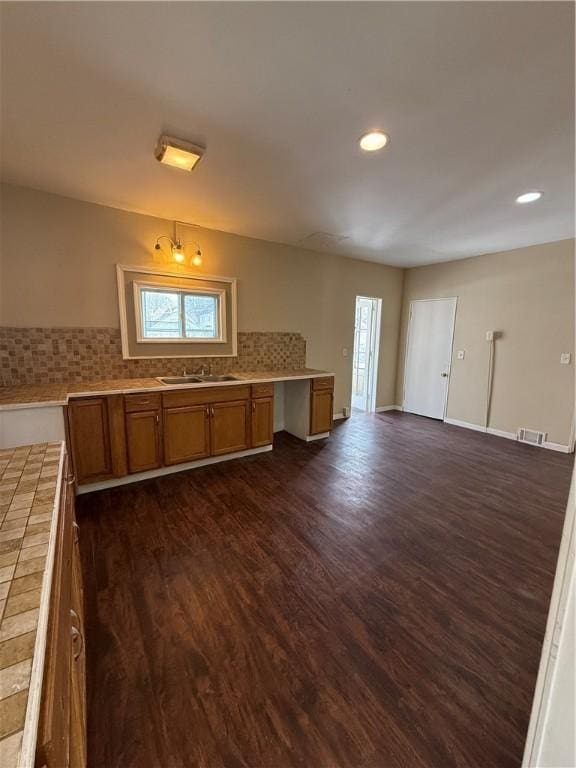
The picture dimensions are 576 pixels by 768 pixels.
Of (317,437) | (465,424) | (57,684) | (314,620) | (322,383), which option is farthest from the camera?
(465,424)

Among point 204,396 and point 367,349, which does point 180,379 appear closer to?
point 204,396

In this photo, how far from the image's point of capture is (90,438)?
8.67ft

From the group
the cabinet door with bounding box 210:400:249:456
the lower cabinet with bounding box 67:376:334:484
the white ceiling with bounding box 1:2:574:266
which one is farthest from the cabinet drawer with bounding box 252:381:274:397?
the white ceiling with bounding box 1:2:574:266

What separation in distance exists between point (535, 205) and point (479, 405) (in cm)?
276

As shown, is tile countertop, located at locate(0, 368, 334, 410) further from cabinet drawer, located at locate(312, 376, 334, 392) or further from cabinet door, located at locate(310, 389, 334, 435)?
cabinet door, located at locate(310, 389, 334, 435)

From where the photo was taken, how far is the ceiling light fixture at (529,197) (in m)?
2.59

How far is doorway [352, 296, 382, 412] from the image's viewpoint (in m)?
5.59

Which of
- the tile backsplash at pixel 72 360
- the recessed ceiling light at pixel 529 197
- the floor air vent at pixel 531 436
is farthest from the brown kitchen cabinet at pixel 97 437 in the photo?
the floor air vent at pixel 531 436

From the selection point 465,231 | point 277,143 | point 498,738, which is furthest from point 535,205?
point 498,738

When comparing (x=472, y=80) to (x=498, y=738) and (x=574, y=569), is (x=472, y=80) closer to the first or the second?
(x=574, y=569)

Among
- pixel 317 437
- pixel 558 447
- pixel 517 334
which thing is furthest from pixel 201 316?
pixel 558 447

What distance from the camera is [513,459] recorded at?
3688 mm

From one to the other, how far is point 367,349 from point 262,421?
2957 mm

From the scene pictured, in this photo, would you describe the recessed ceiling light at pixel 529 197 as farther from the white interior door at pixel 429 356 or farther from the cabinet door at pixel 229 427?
the cabinet door at pixel 229 427
